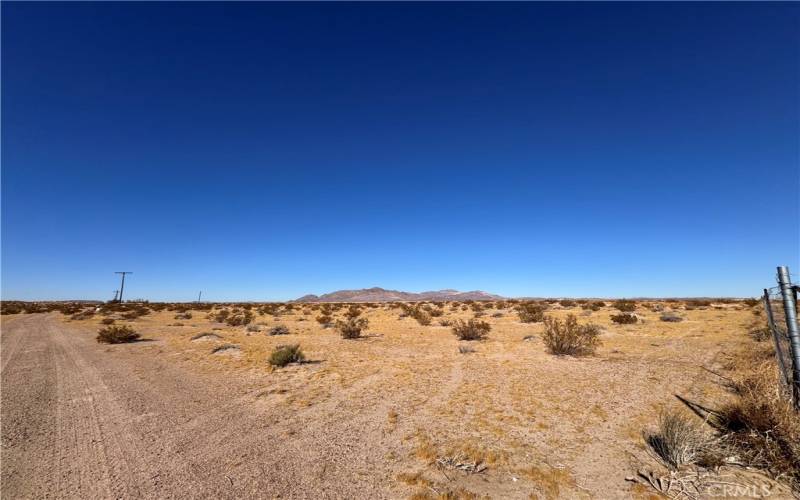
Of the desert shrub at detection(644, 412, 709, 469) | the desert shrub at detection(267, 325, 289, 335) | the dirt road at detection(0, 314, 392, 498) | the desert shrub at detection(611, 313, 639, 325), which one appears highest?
the desert shrub at detection(611, 313, 639, 325)

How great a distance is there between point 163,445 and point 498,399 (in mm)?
6073

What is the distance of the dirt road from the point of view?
4.24 m

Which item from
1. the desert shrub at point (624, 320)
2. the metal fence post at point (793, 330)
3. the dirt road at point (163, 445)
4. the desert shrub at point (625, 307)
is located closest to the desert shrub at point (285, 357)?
the dirt road at point (163, 445)

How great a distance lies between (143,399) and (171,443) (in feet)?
10.3

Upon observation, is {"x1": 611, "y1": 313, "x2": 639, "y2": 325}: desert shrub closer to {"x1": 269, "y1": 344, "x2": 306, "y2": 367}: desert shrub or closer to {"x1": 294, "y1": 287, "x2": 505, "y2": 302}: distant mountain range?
{"x1": 269, "y1": 344, "x2": 306, "y2": 367}: desert shrub

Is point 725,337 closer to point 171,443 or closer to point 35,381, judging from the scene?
point 171,443

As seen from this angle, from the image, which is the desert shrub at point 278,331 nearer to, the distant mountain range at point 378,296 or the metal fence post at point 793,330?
the metal fence post at point 793,330

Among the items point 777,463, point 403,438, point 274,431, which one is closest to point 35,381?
point 274,431

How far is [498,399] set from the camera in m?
7.48

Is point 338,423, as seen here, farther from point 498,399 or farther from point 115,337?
point 115,337

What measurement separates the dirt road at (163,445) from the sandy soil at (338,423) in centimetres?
3

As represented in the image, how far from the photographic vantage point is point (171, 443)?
5430 millimetres

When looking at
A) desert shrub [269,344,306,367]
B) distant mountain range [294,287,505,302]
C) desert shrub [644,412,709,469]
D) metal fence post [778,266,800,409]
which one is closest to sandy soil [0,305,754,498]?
desert shrub [644,412,709,469]

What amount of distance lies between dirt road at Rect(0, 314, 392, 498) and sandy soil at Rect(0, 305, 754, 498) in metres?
0.03
